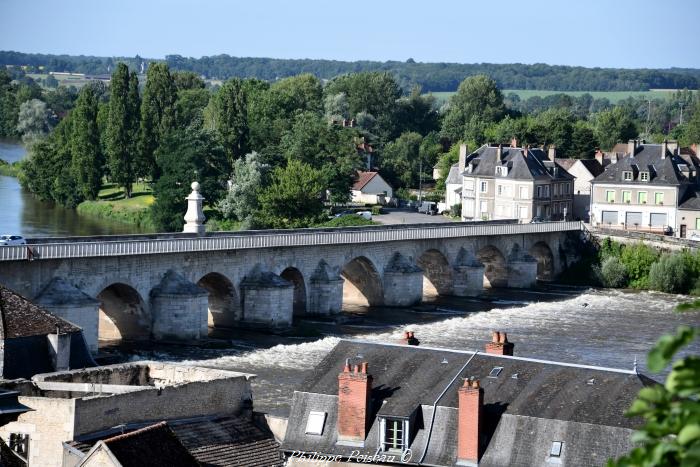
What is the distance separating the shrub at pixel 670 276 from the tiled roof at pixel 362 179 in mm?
35249

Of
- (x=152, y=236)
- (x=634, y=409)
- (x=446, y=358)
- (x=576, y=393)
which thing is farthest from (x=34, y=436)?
(x=152, y=236)

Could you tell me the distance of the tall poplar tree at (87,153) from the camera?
103 m

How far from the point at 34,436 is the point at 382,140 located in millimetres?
102423

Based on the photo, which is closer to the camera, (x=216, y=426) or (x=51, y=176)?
(x=216, y=426)

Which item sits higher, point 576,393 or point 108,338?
point 576,393

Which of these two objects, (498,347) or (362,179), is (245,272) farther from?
(362,179)

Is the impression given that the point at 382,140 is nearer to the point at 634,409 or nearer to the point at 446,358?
the point at 446,358

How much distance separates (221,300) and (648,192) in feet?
114

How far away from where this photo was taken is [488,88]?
14062 centimetres

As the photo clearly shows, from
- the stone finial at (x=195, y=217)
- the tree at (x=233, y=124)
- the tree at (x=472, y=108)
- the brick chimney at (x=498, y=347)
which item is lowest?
the brick chimney at (x=498, y=347)

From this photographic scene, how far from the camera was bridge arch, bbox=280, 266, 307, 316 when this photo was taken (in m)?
57.8

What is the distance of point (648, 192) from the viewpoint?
81.0 metres

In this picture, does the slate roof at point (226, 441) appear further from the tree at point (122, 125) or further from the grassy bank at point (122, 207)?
the tree at point (122, 125)

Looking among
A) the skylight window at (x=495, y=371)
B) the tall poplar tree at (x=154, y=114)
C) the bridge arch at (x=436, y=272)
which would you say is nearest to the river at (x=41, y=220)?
the tall poplar tree at (x=154, y=114)
